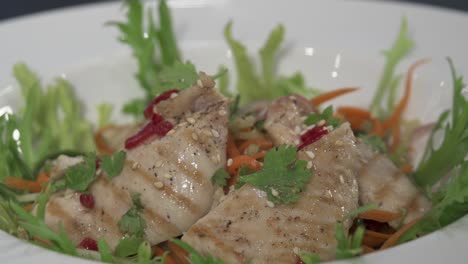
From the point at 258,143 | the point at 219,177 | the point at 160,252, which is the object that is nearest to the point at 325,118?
the point at 258,143

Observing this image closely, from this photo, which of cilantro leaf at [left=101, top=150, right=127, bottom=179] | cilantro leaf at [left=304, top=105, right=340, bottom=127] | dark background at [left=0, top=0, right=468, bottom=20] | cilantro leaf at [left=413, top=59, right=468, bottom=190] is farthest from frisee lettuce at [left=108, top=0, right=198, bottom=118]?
dark background at [left=0, top=0, right=468, bottom=20]

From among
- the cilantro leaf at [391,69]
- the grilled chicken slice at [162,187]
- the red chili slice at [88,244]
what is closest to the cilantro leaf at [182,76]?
the grilled chicken slice at [162,187]

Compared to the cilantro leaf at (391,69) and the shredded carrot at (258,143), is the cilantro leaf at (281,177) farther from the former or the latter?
the cilantro leaf at (391,69)

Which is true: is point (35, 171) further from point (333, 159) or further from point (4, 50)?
point (333, 159)

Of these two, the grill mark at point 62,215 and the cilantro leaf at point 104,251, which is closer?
the cilantro leaf at point 104,251

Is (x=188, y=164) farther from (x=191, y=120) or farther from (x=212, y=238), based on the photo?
(x=212, y=238)
